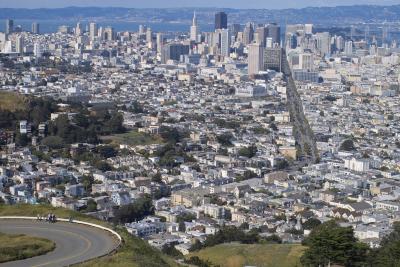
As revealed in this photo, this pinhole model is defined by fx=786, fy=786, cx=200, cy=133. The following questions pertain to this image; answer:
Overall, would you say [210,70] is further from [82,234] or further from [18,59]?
[82,234]

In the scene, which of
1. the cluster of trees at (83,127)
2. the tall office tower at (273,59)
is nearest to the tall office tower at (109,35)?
the tall office tower at (273,59)

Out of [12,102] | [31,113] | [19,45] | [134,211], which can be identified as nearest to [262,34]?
[19,45]

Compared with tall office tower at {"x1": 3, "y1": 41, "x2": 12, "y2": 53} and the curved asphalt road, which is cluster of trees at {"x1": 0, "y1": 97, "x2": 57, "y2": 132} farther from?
tall office tower at {"x1": 3, "y1": 41, "x2": 12, "y2": 53}

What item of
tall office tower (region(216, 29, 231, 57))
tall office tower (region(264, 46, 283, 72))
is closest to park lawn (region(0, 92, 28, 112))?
tall office tower (region(264, 46, 283, 72))

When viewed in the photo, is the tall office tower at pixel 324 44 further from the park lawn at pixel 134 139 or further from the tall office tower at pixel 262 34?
the park lawn at pixel 134 139

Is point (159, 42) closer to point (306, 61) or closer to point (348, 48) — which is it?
point (306, 61)
